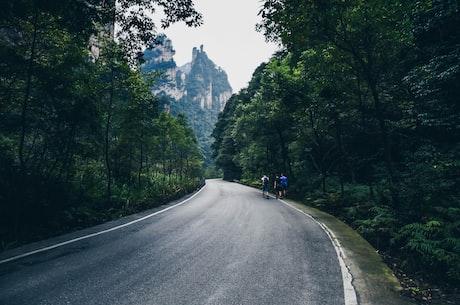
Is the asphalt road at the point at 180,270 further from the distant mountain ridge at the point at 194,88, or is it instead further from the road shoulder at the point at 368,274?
the distant mountain ridge at the point at 194,88

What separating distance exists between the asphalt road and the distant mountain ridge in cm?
11610

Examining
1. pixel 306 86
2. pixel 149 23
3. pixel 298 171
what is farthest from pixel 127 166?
pixel 298 171

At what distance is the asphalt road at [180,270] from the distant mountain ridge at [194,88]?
116 meters

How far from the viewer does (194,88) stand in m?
177

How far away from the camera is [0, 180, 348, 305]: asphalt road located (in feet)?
12.1

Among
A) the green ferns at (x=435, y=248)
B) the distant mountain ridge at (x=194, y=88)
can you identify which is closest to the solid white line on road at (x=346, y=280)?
the green ferns at (x=435, y=248)

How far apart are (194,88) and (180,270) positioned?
180157 mm

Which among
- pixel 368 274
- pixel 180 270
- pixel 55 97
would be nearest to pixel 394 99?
pixel 368 274

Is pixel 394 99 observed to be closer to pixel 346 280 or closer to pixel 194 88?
pixel 346 280

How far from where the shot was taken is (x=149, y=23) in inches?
322

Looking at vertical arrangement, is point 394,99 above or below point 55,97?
above

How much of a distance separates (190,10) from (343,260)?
7992 millimetres

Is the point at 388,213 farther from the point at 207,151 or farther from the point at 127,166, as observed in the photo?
the point at 207,151

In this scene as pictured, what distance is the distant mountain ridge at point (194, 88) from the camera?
147425 millimetres
